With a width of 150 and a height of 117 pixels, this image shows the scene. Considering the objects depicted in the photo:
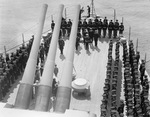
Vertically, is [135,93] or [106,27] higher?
[106,27]

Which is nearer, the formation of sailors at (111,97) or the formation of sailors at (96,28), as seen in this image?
the formation of sailors at (111,97)

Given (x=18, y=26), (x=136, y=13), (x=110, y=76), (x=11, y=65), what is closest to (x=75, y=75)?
(x=110, y=76)

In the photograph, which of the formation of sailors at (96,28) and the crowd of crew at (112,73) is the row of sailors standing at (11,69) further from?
the formation of sailors at (96,28)

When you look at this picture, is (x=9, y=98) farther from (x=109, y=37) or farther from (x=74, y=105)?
(x=109, y=37)

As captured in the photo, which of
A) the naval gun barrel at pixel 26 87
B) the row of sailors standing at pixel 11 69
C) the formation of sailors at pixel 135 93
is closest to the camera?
the naval gun barrel at pixel 26 87

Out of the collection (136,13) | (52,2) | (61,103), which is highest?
(52,2)

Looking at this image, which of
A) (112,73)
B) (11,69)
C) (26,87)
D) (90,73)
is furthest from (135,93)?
(26,87)

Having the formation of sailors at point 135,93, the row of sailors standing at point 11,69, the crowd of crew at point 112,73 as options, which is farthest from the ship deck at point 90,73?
the formation of sailors at point 135,93

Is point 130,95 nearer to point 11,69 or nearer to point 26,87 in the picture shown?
point 11,69
